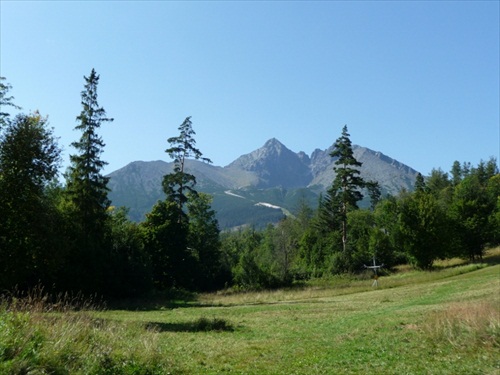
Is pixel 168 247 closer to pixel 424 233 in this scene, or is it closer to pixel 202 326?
pixel 202 326

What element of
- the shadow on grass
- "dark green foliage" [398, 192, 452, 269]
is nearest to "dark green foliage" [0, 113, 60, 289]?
the shadow on grass

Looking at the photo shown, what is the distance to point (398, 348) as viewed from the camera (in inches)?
477

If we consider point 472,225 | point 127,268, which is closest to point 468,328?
point 127,268

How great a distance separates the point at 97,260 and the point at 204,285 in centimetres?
1958

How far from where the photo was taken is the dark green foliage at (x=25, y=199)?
22047mm

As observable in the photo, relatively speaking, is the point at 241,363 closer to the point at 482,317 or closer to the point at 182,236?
the point at 482,317

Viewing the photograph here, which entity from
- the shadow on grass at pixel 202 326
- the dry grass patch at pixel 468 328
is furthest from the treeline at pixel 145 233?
the dry grass patch at pixel 468 328

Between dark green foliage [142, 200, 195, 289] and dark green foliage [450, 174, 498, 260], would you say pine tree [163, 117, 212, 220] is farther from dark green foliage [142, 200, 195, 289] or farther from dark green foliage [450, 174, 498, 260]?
dark green foliage [450, 174, 498, 260]

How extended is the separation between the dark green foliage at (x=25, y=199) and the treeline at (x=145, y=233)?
52 mm

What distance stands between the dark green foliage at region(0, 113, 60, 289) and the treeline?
0.05 m

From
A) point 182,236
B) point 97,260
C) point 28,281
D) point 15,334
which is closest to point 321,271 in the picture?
point 182,236

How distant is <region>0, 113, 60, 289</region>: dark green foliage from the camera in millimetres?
22047

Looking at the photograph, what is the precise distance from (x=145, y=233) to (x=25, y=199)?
94.5ft

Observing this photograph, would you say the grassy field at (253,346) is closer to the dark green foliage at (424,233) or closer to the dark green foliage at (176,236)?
the dark green foliage at (176,236)
